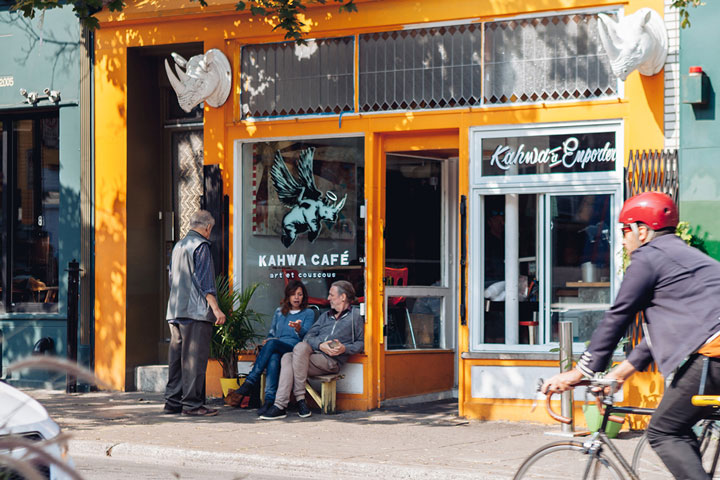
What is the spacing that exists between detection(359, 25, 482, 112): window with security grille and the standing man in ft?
7.44

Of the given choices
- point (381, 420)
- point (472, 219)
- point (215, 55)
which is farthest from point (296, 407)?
point (215, 55)

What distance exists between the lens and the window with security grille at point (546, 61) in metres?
9.82

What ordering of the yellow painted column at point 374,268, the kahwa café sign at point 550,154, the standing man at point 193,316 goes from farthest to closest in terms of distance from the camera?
the yellow painted column at point 374,268 < the standing man at point 193,316 < the kahwa café sign at point 550,154

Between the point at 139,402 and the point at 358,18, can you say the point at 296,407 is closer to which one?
the point at 139,402

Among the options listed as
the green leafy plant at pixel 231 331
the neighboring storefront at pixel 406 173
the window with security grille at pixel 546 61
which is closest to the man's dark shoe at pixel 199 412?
the green leafy plant at pixel 231 331

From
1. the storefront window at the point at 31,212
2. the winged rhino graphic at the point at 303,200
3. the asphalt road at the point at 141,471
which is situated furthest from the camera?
the storefront window at the point at 31,212

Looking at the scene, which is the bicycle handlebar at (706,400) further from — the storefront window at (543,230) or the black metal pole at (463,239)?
the black metal pole at (463,239)

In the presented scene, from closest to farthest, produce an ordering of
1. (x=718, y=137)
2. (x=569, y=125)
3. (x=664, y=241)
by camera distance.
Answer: (x=664, y=241) < (x=718, y=137) < (x=569, y=125)

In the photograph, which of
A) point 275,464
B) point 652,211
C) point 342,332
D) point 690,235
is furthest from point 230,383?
point 652,211

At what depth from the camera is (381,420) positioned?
32.7ft

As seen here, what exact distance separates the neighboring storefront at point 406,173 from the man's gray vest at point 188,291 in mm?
1256

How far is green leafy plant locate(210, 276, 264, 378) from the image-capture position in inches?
427

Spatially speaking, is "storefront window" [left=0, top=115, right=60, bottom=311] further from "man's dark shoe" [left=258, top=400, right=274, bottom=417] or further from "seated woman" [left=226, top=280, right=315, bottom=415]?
"man's dark shoe" [left=258, top=400, right=274, bottom=417]

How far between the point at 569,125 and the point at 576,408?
2.71m
